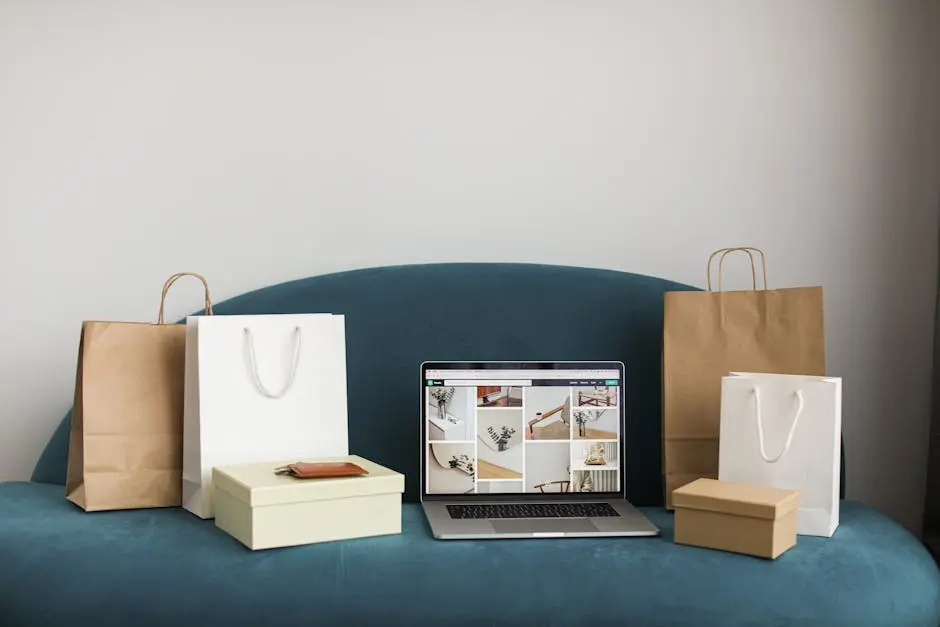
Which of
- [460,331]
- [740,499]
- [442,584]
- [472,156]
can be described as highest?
[472,156]

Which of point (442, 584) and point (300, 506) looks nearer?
point (442, 584)

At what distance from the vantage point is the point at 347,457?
177 centimetres

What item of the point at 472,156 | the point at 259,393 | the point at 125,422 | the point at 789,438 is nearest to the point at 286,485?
the point at 259,393

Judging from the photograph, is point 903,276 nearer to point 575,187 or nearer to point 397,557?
point 575,187

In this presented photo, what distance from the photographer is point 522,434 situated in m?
1.81

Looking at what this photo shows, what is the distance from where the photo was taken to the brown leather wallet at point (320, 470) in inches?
62.3

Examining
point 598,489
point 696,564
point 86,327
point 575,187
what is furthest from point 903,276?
point 86,327

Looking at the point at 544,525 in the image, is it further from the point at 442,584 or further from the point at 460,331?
the point at 460,331

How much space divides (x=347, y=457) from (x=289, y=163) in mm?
755

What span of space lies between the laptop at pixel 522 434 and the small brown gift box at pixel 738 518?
0.23 meters

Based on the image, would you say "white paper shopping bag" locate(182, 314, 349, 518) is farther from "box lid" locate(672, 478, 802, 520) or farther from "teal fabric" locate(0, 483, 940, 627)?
"box lid" locate(672, 478, 802, 520)

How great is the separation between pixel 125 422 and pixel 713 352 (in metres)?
1.10

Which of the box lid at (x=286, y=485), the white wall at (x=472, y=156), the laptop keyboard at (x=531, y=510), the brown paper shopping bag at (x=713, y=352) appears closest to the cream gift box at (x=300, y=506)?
the box lid at (x=286, y=485)

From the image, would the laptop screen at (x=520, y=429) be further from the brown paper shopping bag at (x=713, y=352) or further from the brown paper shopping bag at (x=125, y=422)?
the brown paper shopping bag at (x=125, y=422)
